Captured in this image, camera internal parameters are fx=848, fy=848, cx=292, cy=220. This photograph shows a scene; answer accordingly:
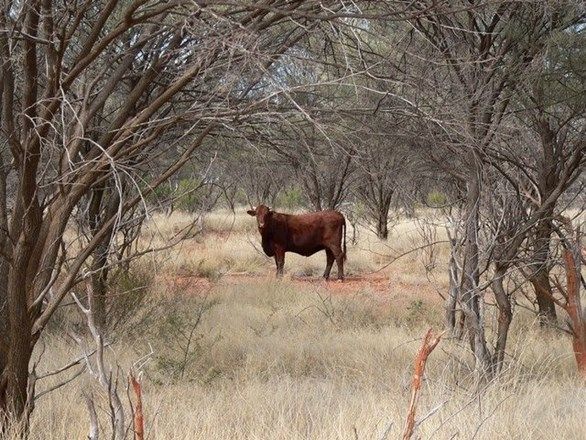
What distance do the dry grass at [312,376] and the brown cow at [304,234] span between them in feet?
11.1

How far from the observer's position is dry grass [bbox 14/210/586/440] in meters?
4.52

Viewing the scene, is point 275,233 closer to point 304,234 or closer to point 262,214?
point 304,234

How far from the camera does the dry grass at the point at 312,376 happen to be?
452 centimetres

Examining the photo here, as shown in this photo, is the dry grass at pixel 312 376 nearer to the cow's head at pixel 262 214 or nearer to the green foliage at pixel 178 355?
the green foliage at pixel 178 355

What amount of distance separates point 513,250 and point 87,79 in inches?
132

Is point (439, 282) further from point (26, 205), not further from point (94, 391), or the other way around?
point (26, 205)

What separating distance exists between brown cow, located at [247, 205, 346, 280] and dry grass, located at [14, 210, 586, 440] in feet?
11.1

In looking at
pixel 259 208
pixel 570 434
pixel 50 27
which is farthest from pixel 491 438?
pixel 259 208

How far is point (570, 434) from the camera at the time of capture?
4.59 meters

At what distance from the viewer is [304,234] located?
54.5 feet

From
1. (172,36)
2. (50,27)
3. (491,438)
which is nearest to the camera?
(50,27)

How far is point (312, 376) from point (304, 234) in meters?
9.89

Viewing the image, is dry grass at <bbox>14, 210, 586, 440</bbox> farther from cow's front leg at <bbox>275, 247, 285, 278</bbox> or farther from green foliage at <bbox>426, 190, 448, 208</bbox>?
green foliage at <bbox>426, 190, 448, 208</bbox>

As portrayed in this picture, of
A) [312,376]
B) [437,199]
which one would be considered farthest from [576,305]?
[437,199]
